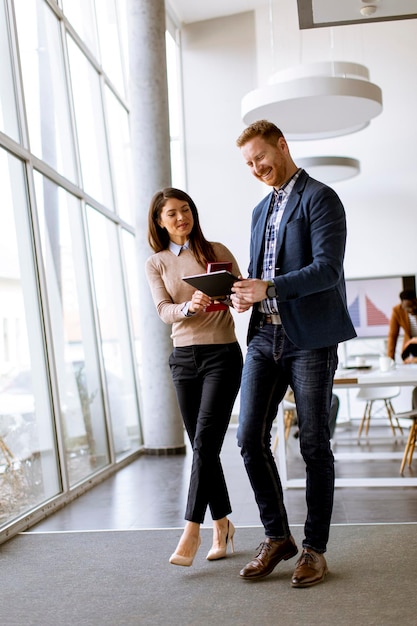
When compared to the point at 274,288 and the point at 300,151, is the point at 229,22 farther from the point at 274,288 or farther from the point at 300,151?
the point at 274,288

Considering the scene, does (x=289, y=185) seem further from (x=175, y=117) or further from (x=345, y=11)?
(x=175, y=117)

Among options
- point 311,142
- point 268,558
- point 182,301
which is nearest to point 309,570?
point 268,558

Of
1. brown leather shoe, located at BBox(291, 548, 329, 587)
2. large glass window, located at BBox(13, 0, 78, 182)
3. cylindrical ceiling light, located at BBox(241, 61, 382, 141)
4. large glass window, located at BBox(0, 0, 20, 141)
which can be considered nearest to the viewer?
brown leather shoe, located at BBox(291, 548, 329, 587)

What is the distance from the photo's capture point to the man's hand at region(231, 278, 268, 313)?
300cm

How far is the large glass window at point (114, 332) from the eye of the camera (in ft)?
25.3

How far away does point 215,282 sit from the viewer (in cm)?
309

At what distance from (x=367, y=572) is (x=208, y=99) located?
363 inches

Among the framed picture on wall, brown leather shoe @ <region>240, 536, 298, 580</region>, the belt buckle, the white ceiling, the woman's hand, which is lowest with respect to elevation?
brown leather shoe @ <region>240, 536, 298, 580</region>

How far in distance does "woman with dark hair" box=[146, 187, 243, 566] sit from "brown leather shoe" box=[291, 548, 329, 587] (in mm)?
472

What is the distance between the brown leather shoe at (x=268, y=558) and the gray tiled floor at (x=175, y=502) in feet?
3.81

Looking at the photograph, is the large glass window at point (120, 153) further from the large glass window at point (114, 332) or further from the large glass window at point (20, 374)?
the large glass window at point (20, 374)

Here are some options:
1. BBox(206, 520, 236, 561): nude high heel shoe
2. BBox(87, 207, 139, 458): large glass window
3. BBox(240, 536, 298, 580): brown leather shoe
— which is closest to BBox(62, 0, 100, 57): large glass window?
BBox(87, 207, 139, 458): large glass window

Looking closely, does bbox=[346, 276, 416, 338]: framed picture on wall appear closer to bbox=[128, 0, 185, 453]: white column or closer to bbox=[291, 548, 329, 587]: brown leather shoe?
bbox=[128, 0, 185, 453]: white column

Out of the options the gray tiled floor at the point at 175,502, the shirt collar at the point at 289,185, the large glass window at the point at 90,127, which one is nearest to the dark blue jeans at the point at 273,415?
the shirt collar at the point at 289,185
